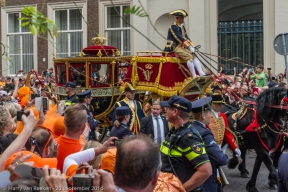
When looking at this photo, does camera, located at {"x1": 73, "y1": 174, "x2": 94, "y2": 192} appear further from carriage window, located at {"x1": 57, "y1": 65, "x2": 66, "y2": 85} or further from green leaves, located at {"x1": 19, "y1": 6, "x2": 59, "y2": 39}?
carriage window, located at {"x1": 57, "y1": 65, "x2": 66, "y2": 85}

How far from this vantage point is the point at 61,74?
1209cm

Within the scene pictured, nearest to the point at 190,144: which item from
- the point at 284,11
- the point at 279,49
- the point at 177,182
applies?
the point at 177,182

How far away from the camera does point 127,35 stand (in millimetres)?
21438

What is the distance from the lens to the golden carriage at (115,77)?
9594mm

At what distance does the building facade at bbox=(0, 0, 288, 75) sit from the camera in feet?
58.1

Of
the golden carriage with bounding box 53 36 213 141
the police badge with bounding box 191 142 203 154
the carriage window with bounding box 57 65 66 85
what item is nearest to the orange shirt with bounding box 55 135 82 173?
the police badge with bounding box 191 142 203 154

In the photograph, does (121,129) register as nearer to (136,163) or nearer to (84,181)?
(136,163)

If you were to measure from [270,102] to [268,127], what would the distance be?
0.43 metres

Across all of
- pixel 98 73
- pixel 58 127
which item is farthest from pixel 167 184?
pixel 98 73

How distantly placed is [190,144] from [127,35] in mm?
17802

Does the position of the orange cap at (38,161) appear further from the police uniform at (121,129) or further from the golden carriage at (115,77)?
the golden carriage at (115,77)

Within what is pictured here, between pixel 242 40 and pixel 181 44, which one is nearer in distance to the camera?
pixel 181 44

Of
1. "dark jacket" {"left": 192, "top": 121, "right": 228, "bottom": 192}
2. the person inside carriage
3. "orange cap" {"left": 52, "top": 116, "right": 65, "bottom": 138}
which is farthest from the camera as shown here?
the person inside carriage

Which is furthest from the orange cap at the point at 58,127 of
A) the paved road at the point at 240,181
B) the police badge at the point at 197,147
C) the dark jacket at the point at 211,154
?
the paved road at the point at 240,181
